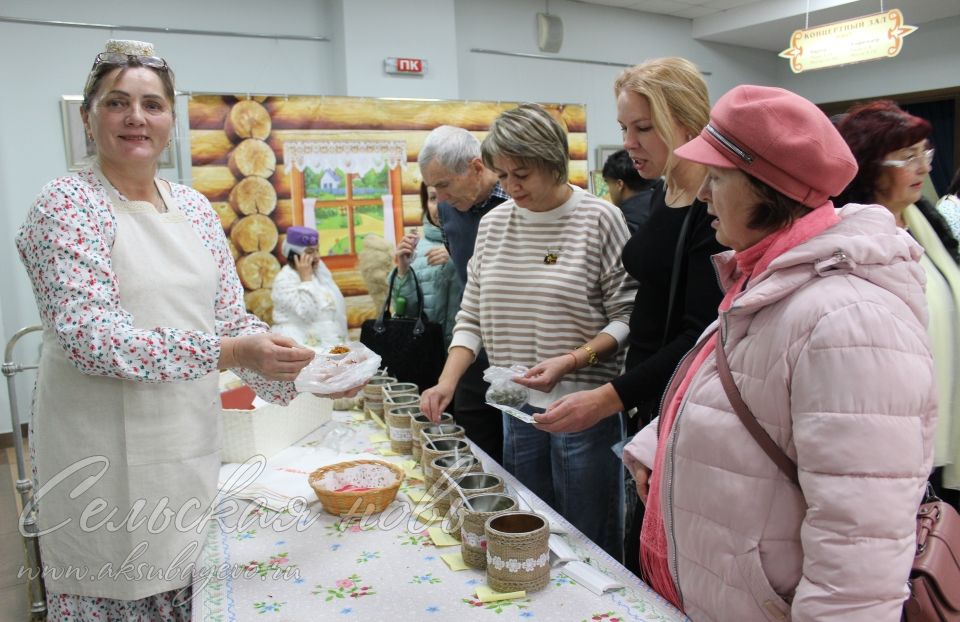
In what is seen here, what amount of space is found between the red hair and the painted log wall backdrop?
12.0 ft

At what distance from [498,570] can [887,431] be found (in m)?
0.64

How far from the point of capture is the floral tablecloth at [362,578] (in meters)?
1.18

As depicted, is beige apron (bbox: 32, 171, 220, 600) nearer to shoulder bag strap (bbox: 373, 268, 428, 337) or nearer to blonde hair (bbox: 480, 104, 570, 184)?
blonde hair (bbox: 480, 104, 570, 184)

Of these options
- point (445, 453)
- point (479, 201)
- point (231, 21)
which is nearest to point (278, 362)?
point (445, 453)

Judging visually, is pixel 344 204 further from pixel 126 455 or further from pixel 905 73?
pixel 905 73

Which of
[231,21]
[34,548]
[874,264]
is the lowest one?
[34,548]

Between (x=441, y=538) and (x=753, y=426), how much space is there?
675mm

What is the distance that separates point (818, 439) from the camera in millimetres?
952

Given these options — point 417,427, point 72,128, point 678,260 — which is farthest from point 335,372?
point 72,128

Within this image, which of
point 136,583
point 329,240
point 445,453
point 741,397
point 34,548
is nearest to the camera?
point 741,397

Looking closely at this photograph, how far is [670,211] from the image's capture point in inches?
65.5

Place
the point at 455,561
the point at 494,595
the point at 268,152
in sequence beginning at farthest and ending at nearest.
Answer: the point at 268,152
the point at 455,561
the point at 494,595

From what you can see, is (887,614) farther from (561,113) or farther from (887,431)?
(561,113)

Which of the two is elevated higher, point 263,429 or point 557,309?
point 557,309
